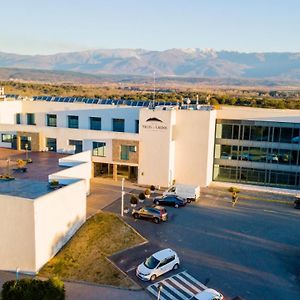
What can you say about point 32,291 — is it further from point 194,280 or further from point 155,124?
point 155,124

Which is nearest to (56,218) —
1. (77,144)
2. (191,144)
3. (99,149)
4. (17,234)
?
(17,234)

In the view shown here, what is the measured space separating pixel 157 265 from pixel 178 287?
187 centimetres

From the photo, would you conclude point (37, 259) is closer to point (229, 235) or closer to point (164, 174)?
point (229, 235)

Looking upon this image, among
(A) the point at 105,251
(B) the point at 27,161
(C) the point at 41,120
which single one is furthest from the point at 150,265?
(C) the point at 41,120

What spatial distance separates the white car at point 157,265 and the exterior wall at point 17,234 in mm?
6631

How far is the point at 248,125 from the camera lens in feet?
148

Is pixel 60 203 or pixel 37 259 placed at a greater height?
pixel 60 203

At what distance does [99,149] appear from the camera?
46188 mm

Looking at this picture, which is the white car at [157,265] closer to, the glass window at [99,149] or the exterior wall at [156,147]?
the exterior wall at [156,147]

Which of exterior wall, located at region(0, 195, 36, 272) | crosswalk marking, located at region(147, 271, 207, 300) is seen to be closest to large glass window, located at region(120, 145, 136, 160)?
exterior wall, located at region(0, 195, 36, 272)

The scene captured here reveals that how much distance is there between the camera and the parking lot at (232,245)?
945 inches

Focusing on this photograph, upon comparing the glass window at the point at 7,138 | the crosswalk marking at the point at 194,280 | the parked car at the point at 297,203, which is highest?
the glass window at the point at 7,138

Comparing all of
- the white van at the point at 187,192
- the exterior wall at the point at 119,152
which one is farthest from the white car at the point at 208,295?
the exterior wall at the point at 119,152

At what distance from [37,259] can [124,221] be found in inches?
390
